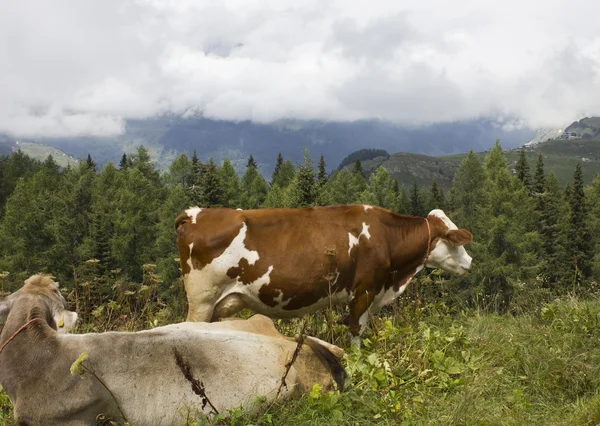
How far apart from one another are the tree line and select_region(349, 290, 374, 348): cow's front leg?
37589 mm

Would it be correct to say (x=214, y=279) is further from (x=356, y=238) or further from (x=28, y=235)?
(x=28, y=235)

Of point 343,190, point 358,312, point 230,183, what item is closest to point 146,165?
point 230,183

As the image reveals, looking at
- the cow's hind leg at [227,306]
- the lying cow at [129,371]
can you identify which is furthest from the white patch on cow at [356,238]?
the lying cow at [129,371]

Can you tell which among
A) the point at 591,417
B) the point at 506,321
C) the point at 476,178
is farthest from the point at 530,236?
the point at 591,417

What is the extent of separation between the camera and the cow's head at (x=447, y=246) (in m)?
8.26

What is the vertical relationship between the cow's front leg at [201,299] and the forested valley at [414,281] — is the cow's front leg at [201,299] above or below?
above

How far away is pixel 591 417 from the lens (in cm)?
425

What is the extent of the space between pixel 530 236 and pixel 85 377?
51.6 metres

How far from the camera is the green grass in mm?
4438

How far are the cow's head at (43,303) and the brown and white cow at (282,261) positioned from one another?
2051 mm

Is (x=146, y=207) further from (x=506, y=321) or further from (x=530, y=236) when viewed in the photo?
(x=506, y=321)

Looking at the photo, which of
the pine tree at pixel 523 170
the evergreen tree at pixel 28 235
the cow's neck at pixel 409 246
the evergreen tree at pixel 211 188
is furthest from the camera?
the pine tree at pixel 523 170

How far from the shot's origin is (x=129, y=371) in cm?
441

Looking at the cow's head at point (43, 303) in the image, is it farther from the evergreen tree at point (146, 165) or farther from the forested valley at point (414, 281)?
the evergreen tree at point (146, 165)
